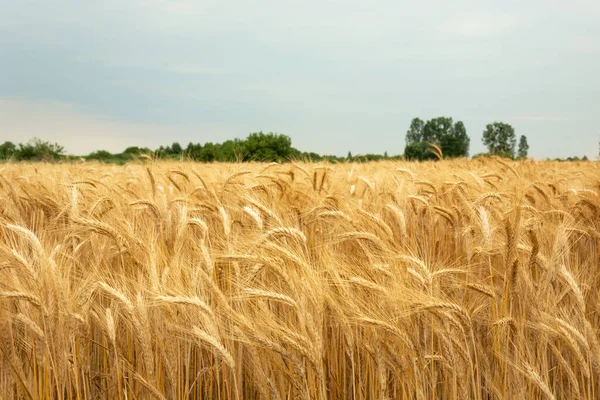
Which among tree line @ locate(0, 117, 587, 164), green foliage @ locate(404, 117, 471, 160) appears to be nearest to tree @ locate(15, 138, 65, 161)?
tree line @ locate(0, 117, 587, 164)

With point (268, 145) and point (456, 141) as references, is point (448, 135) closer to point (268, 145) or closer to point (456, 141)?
point (456, 141)

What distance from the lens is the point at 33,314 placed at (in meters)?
2.18

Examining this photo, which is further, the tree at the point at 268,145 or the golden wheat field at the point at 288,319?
the tree at the point at 268,145

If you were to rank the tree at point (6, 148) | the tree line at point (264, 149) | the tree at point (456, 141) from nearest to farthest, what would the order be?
the tree line at point (264, 149) → the tree at point (6, 148) → the tree at point (456, 141)

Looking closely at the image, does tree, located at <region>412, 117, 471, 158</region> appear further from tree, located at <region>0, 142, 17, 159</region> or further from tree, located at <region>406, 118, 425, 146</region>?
tree, located at <region>0, 142, 17, 159</region>

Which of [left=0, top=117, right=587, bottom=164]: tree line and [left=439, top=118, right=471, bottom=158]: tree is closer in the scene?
[left=0, top=117, right=587, bottom=164]: tree line

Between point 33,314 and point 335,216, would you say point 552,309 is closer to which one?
point 335,216

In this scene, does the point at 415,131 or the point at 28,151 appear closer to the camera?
the point at 28,151

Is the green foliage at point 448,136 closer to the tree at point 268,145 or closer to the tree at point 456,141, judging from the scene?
Result: the tree at point 456,141

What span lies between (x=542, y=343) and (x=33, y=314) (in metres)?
2.17

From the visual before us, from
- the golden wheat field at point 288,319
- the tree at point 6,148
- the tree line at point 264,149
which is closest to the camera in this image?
the golden wheat field at point 288,319

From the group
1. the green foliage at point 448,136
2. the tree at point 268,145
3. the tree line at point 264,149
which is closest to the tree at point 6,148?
the tree line at point 264,149

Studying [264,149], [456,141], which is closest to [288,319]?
[264,149]

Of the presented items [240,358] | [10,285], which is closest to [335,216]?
[240,358]
